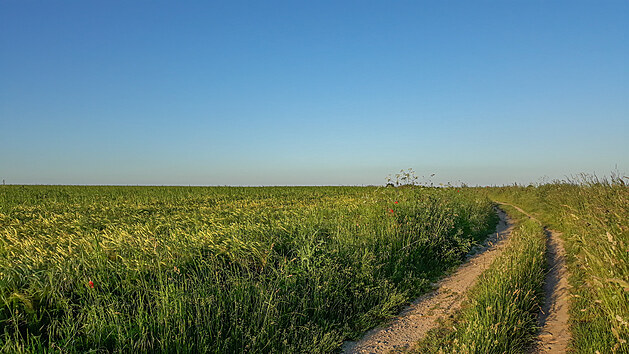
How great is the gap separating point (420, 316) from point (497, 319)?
1.20 meters

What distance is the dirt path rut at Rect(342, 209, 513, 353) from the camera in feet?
16.6

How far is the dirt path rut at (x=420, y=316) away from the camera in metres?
5.05

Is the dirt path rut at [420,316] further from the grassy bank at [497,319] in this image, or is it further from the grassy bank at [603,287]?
the grassy bank at [603,287]

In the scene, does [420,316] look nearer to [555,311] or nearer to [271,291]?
[555,311]

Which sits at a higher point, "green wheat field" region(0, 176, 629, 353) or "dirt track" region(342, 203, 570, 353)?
"green wheat field" region(0, 176, 629, 353)

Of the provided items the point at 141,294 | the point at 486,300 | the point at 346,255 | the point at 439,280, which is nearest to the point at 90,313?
the point at 141,294

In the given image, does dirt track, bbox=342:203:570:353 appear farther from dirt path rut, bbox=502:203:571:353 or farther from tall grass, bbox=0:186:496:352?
tall grass, bbox=0:186:496:352

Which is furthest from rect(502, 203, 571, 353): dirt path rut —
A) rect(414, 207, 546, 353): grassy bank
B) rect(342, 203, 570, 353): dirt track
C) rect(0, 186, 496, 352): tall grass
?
rect(0, 186, 496, 352): tall grass

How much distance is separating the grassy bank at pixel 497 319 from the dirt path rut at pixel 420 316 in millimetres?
229

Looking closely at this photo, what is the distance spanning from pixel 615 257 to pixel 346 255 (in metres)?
4.17

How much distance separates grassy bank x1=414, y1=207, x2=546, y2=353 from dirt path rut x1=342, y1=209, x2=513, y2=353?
229 millimetres

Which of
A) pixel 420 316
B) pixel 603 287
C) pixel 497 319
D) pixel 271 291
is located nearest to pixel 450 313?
pixel 420 316

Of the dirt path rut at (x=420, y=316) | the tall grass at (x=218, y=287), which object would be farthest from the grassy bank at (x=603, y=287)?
the tall grass at (x=218, y=287)

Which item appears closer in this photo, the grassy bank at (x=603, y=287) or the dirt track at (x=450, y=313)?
the grassy bank at (x=603, y=287)
